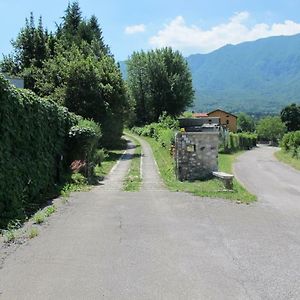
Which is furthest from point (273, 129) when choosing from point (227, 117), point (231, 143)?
point (231, 143)

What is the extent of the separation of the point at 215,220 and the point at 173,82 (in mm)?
67990

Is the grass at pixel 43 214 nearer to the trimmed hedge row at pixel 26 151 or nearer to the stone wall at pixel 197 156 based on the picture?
the trimmed hedge row at pixel 26 151

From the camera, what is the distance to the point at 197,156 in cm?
2236

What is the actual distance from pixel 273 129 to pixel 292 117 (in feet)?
18.9

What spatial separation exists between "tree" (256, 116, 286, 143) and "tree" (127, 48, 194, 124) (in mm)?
47907

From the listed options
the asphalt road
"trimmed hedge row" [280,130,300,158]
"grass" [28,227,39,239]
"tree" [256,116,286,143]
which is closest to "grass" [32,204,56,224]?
the asphalt road

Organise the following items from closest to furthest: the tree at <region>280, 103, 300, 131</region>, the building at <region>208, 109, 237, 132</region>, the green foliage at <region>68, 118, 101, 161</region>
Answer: the green foliage at <region>68, 118, 101, 161</region> < the tree at <region>280, 103, 300, 131</region> < the building at <region>208, 109, 237, 132</region>

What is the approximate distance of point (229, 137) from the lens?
222ft

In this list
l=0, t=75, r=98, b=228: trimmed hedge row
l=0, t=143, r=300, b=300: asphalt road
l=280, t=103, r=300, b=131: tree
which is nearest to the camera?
l=0, t=143, r=300, b=300: asphalt road

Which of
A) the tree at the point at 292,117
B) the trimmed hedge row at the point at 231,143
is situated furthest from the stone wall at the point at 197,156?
the tree at the point at 292,117

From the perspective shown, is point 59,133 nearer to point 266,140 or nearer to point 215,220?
point 215,220

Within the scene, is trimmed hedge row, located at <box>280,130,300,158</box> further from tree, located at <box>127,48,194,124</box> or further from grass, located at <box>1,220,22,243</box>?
grass, located at <box>1,220,22,243</box>

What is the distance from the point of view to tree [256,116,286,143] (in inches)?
4811

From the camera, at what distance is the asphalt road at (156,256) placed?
634cm
